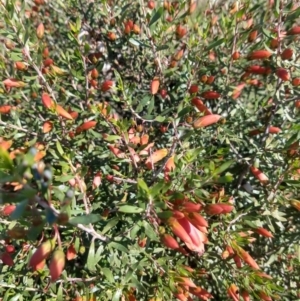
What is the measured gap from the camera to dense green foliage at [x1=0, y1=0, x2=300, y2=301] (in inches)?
61.4

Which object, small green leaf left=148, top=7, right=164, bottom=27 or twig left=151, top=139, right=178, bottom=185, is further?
small green leaf left=148, top=7, right=164, bottom=27

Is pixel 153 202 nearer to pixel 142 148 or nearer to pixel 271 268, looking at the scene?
pixel 142 148

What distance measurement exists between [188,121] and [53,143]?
661mm

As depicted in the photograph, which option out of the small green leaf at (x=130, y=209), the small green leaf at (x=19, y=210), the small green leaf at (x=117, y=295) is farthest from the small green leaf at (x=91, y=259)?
the small green leaf at (x=19, y=210)

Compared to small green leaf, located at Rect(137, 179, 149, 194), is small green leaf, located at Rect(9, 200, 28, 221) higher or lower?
lower

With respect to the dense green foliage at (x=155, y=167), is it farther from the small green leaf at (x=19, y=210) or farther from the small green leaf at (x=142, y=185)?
the small green leaf at (x=19, y=210)

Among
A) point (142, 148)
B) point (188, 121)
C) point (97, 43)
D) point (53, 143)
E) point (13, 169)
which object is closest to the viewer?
point (13, 169)

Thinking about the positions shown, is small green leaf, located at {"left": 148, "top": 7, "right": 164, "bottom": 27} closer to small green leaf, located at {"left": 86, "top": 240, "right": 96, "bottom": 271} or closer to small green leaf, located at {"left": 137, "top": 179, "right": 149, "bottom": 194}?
small green leaf, located at {"left": 137, "top": 179, "right": 149, "bottom": 194}

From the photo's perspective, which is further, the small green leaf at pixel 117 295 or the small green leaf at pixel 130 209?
the small green leaf at pixel 117 295

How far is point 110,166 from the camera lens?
216 centimetres

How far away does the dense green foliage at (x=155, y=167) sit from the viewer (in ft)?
5.12

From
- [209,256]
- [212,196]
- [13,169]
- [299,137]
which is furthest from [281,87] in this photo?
[13,169]

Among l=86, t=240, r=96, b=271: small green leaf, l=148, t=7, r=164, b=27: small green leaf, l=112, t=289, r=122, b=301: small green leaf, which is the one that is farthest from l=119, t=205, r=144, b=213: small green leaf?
l=148, t=7, r=164, b=27: small green leaf

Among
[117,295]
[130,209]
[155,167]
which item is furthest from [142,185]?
[155,167]
